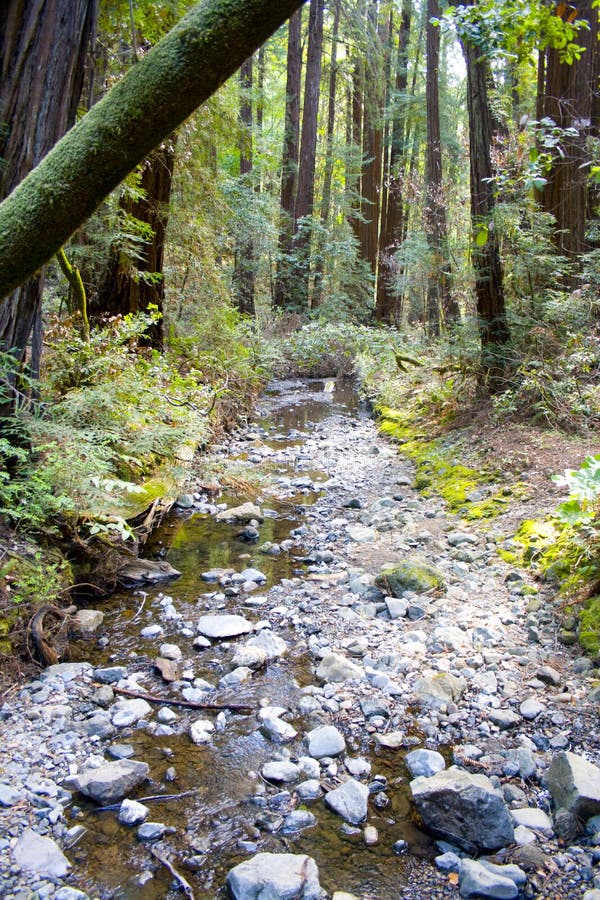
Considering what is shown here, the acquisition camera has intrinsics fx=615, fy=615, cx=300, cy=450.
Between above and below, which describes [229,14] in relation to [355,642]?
above

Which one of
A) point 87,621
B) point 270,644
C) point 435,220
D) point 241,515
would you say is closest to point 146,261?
point 241,515

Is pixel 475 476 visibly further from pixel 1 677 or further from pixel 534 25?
pixel 1 677

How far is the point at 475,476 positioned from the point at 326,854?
4.50 m

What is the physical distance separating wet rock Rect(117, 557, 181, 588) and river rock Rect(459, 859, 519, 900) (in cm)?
311

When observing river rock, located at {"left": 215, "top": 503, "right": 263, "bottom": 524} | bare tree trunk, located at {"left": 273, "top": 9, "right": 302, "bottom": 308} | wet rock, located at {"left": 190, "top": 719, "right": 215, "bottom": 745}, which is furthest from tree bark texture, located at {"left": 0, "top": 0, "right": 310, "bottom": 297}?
bare tree trunk, located at {"left": 273, "top": 9, "right": 302, "bottom": 308}

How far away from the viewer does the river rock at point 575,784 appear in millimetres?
2375

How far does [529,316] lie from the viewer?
7.34 meters

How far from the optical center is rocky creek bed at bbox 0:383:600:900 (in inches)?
89.0

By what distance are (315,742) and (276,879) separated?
81cm

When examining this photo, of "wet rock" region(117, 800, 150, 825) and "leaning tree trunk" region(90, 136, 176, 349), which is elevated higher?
"leaning tree trunk" region(90, 136, 176, 349)

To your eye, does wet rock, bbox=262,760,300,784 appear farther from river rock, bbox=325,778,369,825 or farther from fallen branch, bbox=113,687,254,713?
fallen branch, bbox=113,687,254,713

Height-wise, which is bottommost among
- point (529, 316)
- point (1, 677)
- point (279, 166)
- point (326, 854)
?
point (326, 854)

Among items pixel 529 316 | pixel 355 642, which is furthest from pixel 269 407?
pixel 355 642

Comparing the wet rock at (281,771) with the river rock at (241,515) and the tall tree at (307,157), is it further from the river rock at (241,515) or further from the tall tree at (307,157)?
the tall tree at (307,157)
